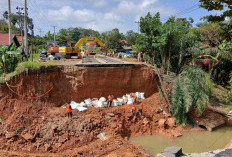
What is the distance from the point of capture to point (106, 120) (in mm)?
11562

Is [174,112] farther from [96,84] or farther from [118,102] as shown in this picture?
[96,84]

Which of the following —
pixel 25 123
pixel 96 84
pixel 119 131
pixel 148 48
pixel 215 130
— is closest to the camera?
pixel 25 123

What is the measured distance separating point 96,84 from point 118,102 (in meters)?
2.26

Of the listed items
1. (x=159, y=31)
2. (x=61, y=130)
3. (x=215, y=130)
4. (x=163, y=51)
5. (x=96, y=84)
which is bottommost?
(x=215, y=130)

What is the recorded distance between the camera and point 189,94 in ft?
43.5

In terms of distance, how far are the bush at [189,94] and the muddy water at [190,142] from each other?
4.91 feet

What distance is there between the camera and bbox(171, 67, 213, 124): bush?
43.1 feet

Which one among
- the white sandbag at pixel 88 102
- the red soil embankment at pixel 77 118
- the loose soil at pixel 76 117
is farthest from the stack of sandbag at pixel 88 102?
the red soil embankment at pixel 77 118

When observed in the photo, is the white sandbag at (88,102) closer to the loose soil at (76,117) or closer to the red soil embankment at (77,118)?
the loose soil at (76,117)

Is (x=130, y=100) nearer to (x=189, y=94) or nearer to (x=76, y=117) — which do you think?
(x=189, y=94)

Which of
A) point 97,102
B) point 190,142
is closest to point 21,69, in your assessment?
point 97,102

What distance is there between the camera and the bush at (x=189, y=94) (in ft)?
43.1

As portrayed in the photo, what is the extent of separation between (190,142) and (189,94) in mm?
3326

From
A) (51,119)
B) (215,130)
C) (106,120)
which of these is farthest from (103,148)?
(215,130)
